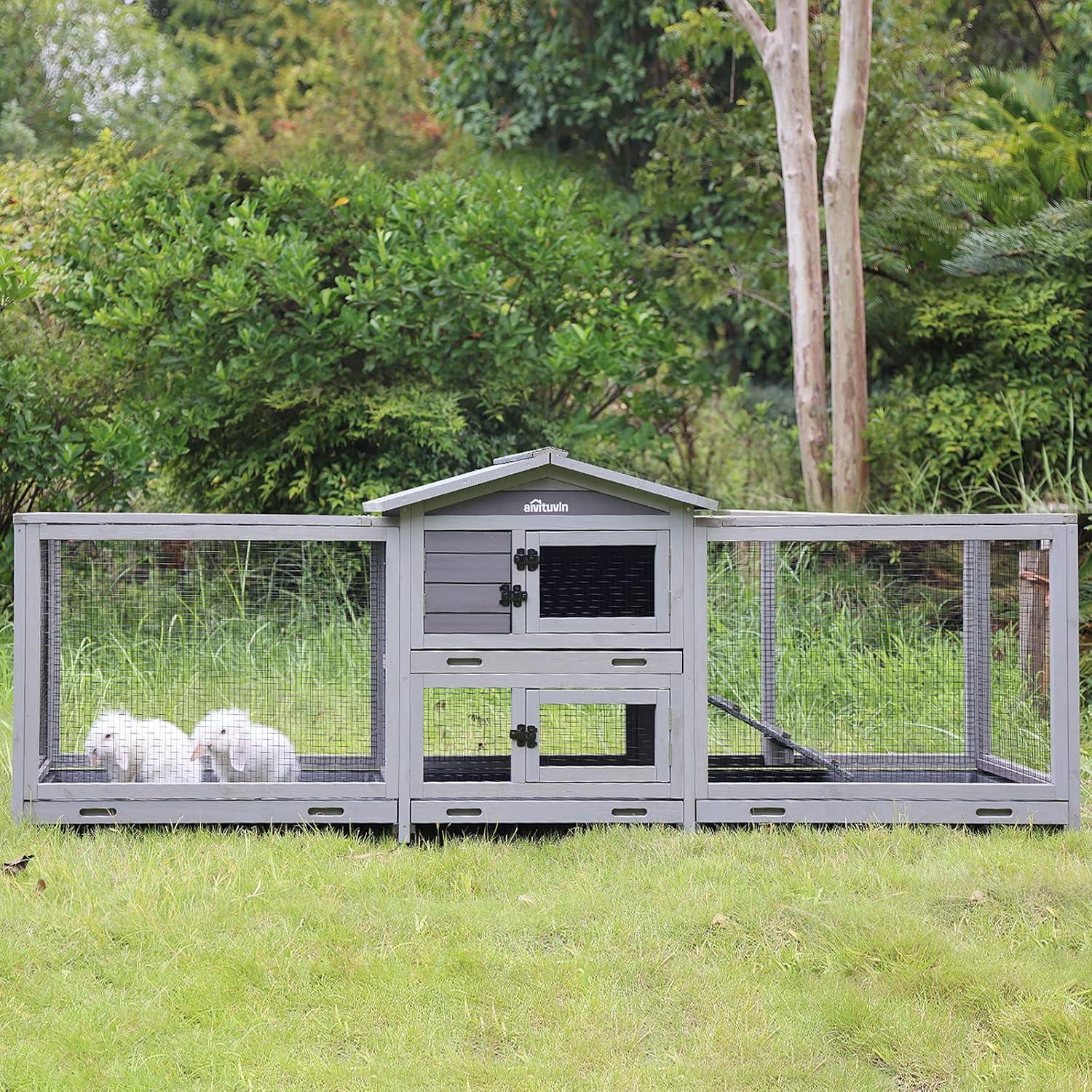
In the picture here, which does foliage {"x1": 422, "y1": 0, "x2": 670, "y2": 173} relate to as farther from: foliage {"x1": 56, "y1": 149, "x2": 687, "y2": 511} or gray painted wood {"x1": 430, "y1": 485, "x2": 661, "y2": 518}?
gray painted wood {"x1": 430, "y1": 485, "x2": 661, "y2": 518}

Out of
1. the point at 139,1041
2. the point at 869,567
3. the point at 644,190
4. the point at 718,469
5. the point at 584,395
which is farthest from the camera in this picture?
the point at 644,190

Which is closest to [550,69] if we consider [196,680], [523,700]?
[196,680]

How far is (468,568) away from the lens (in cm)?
431

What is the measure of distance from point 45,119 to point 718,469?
12.5 m

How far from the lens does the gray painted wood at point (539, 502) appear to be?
14.1 feet

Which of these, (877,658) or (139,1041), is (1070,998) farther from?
(877,658)

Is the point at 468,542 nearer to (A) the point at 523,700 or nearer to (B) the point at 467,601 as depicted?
(B) the point at 467,601

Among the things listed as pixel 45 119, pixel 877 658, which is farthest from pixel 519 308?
pixel 45 119

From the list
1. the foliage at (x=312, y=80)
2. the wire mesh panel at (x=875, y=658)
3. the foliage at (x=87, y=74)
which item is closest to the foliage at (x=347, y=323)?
the wire mesh panel at (x=875, y=658)

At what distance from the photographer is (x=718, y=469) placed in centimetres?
970

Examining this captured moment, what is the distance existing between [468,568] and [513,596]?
7.3 inches

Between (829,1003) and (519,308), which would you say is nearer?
(829,1003)

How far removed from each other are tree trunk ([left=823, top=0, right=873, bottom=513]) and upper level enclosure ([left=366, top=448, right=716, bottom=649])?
3880mm

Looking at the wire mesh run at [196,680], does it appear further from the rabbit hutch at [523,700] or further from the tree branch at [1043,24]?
the tree branch at [1043,24]
